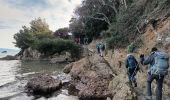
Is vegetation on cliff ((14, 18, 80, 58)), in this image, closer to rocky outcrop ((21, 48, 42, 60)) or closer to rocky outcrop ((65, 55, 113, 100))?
rocky outcrop ((21, 48, 42, 60))

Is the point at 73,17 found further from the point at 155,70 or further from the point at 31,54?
the point at 155,70

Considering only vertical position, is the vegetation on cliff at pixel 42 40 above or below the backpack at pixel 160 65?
above

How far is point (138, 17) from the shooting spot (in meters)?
23.2

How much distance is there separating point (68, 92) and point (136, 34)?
7.40 meters

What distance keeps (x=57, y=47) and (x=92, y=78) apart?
38261 millimetres

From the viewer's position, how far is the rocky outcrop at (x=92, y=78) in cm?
1459

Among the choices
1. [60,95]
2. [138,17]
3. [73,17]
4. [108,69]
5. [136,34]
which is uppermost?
[73,17]

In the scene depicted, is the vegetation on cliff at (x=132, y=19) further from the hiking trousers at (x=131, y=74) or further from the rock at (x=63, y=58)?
the rock at (x=63, y=58)

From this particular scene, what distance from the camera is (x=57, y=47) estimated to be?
55656 millimetres

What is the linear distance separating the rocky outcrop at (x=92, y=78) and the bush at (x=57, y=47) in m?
29.5

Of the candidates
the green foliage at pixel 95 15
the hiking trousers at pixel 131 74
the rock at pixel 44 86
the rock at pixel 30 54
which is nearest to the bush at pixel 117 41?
the rock at pixel 44 86

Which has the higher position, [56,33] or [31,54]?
[56,33]

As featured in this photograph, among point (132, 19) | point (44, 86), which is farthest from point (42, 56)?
point (44, 86)

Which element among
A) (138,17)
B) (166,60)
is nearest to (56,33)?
(138,17)
